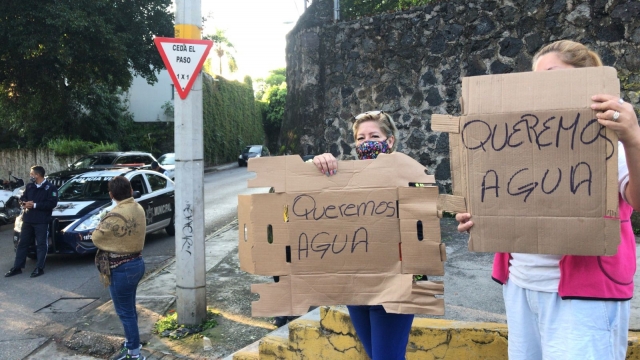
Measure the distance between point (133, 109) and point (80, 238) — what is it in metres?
26.6

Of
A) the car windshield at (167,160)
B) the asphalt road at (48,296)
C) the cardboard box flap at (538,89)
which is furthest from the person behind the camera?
the car windshield at (167,160)

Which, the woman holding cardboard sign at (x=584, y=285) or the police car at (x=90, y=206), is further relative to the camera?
the police car at (x=90, y=206)

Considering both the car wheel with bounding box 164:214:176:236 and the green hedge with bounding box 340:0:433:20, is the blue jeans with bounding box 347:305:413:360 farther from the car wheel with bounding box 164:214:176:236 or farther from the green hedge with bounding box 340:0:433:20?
the green hedge with bounding box 340:0:433:20

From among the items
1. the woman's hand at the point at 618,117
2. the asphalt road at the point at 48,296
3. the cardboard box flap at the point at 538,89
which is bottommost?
the asphalt road at the point at 48,296

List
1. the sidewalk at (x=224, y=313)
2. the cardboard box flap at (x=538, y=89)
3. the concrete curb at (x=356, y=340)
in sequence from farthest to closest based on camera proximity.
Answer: the sidewalk at (x=224, y=313), the concrete curb at (x=356, y=340), the cardboard box flap at (x=538, y=89)

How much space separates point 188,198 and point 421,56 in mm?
4635

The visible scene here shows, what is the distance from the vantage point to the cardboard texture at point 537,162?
191cm

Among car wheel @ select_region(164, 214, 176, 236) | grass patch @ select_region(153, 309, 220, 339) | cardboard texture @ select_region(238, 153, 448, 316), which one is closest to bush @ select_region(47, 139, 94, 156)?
car wheel @ select_region(164, 214, 176, 236)

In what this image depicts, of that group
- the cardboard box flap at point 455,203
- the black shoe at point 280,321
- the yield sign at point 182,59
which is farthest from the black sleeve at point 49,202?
the cardboard box flap at point 455,203

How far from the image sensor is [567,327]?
1938 millimetres

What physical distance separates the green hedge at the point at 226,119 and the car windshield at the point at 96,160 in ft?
52.7

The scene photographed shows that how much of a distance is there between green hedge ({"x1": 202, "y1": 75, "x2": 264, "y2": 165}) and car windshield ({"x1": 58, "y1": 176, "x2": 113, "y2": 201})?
21.5 metres

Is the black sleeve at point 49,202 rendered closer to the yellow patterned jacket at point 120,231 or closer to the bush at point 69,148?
the yellow patterned jacket at point 120,231

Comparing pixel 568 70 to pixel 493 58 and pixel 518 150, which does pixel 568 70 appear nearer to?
pixel 518 150
